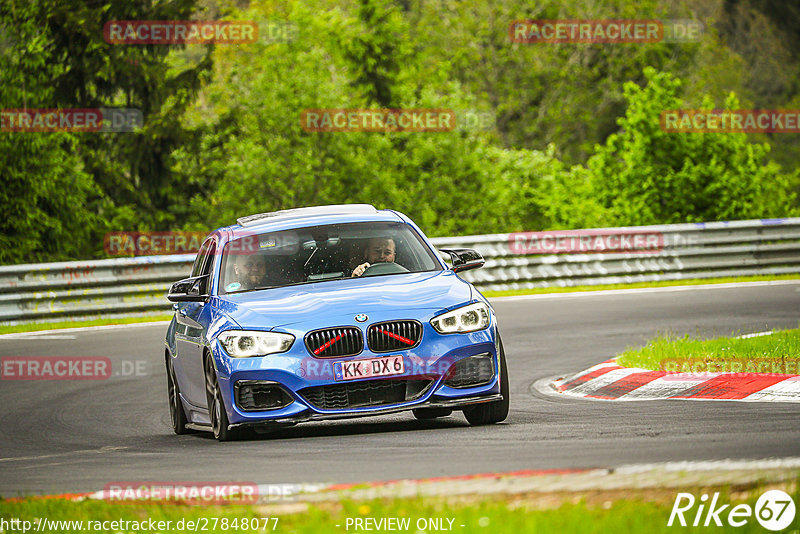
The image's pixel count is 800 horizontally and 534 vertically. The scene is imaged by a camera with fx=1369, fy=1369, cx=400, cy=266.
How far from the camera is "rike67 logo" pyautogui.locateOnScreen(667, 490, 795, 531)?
492 cm

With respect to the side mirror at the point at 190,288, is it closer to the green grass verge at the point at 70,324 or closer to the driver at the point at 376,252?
the driver at the point at 376,252

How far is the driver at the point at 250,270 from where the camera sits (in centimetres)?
984

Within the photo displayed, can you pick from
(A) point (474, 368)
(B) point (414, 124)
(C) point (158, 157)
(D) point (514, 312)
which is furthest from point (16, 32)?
(A) point (474, 368)

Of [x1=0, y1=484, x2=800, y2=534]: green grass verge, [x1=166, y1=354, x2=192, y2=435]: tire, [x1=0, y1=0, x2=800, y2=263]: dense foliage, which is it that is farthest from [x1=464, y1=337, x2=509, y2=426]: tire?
[x1=0, y1=0, x2=800, y2=263]: dense foliage

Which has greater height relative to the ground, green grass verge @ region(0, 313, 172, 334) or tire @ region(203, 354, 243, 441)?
tire @ region(203, 354, 243, 441)

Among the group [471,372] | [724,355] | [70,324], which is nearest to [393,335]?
[471,372]

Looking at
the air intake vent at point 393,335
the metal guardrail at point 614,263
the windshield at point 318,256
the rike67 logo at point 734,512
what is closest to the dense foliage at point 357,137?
the metal guardrail at point 614,263

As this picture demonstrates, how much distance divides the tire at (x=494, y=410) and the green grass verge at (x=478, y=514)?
353cm

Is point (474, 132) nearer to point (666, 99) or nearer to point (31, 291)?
point (666, 99)

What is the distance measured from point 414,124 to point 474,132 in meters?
2.62

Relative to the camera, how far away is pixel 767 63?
89375 mm

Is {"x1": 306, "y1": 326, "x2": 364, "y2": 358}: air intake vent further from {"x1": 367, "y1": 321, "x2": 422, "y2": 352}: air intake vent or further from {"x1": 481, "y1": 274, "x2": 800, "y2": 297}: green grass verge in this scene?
{"x1": 481, "y1": 274, "x2": 800, "y2": 297}: green grass verge

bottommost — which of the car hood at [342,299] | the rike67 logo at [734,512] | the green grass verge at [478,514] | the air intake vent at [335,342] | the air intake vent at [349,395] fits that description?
the air intake vent at [349,395]

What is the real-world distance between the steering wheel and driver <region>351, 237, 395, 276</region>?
0.04m
